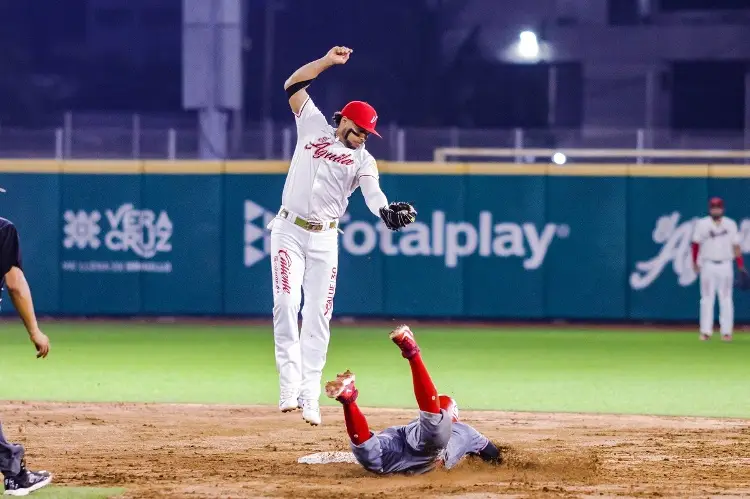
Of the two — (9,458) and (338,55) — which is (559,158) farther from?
(9,458)

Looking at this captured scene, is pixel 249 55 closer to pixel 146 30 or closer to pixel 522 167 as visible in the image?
pixel 146 30

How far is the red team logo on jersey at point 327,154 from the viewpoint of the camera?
8.68 meters

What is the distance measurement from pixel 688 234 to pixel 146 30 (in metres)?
24.3

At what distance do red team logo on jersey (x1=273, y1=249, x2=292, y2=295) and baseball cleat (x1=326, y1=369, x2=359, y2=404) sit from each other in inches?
54.6

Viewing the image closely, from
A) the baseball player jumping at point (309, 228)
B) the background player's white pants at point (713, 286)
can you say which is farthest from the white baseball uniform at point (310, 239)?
the background player's white pants at point (713, 286)

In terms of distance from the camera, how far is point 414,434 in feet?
24.8

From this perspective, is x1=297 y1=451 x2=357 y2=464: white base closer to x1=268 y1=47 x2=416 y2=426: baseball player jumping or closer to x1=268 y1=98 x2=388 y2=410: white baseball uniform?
x1=268 y1=47 x2=416 y2=426: baseball player jumping

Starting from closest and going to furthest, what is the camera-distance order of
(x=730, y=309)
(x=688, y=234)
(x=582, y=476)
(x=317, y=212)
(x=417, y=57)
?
(x=582, y=476), (x=317, y=212), (x=730, y=309), (x=688, y=234), (x=417, y=57)

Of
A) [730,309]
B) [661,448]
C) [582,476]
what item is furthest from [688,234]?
[582,476]

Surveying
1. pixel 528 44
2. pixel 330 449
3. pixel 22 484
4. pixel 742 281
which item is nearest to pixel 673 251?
pixel 742 281

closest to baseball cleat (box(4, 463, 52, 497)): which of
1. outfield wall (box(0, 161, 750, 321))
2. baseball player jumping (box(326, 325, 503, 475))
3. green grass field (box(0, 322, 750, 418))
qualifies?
baseball player jumping (box(326, 325, 503, 475))

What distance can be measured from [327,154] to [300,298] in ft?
3.14

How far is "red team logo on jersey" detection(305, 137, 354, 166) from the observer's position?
342 inches

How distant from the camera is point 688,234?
19.7m
